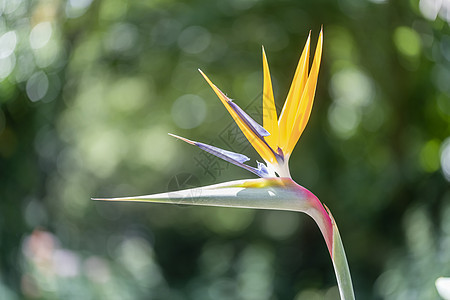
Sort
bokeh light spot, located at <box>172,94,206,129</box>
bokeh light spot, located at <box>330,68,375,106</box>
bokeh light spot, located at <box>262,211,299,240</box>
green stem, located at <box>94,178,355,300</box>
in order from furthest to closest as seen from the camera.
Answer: bokeh light spot, located at <box>172,94,206,129</box> < bokeh light spot, located at <box>262,211,299,240</box> < bokeh light spot, located at <box>330,68,375,106</box> < green stem, located at <box>94,178,355,300</box>

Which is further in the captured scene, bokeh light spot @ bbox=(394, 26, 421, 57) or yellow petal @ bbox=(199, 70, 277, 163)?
bokeh light spot @ bbox=(394, 26, 421, 57)

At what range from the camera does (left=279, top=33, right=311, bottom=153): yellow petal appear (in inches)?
Answer: 16.6

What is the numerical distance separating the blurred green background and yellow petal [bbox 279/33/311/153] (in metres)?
0.75

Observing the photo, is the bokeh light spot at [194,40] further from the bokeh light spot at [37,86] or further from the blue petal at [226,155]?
the blue petal at [226,155]

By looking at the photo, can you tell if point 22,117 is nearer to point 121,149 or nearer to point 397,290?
point 121,149

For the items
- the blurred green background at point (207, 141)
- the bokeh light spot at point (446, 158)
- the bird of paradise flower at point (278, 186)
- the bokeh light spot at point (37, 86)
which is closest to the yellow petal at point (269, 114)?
the bird of paradise flower at point (278, 186)

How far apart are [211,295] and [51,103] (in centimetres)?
83

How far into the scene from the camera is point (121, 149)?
95.1 inches

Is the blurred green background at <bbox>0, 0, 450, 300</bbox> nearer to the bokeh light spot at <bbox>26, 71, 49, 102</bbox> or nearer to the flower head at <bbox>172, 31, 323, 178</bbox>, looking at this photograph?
the bokeh light spot at <bbox>26, 71, 49, 102</bbox>

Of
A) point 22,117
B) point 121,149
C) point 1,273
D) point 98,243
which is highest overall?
point 22,117

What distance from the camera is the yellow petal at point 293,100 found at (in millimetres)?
421

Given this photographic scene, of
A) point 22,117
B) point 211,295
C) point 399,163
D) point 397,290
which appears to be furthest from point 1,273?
point 399,163

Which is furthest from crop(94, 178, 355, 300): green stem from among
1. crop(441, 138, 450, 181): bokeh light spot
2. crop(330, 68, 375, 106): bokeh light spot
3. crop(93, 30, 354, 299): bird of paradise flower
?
crop(330, 68, 375, 106): bokeh light spot

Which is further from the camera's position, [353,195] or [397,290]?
[353,195]
